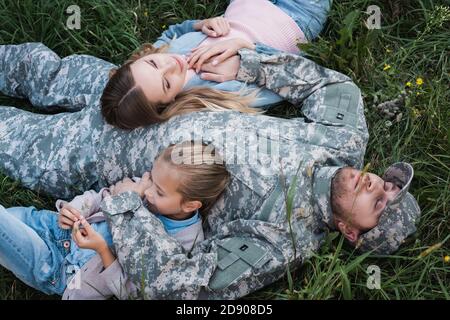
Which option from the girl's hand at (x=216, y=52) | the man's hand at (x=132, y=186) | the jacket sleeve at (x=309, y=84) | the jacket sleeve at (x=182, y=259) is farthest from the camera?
the girl's hand at (x=216, y=52)

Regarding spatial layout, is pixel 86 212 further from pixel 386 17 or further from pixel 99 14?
pixel 386 17

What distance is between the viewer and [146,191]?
9.61 feet

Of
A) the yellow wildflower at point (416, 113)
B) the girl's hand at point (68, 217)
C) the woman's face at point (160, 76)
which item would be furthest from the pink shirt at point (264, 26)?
the girl's hand at point (68, 217)

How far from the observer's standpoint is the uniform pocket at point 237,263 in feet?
9.14

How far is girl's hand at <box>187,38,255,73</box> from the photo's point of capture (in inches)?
132

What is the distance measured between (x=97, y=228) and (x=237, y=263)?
0.65 metres

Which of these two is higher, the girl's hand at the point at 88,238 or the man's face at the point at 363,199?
the man's face at the point at 363,199

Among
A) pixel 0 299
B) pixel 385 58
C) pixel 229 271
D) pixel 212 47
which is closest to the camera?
pixel 229 271

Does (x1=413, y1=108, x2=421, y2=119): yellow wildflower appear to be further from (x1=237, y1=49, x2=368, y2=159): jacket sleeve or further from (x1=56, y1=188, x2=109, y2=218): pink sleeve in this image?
(x1=56, y1=188, x2=109, y2=218): pink sleeve

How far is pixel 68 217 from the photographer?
2877 millimetres

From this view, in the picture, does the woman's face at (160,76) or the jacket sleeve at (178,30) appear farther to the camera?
the jacket sleeve at (178,30)

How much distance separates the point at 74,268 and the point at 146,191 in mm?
458

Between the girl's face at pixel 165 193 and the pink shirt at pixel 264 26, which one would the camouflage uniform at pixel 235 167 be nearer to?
the girl's face at pixel 165 193

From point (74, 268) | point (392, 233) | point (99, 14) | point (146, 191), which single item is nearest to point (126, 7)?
point (99, 14)
